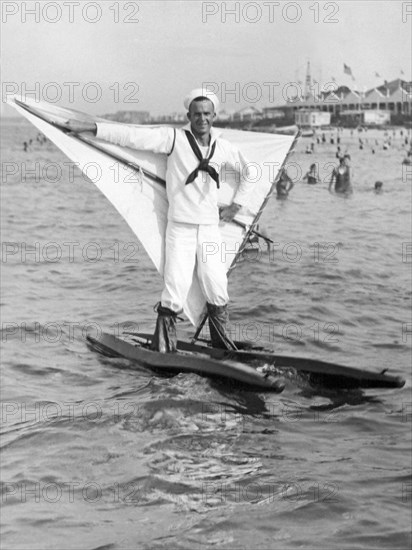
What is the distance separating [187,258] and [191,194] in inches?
26.9

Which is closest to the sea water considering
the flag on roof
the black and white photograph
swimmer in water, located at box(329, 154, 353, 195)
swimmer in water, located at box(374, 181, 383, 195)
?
the black and white photograph

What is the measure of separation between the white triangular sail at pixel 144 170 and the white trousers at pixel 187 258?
164 mm

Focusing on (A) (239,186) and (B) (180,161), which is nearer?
(B) (180,161)

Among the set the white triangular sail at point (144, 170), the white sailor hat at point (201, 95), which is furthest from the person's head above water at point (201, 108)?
the white triangular sail at point (144, 170)

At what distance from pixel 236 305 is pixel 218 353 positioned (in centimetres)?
508

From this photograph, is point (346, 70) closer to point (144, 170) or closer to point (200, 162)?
point (144, 170)

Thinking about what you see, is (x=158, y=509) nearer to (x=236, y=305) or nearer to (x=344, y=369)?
(x=344, y=369)

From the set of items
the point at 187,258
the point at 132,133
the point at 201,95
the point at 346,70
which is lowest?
the point at 187,258

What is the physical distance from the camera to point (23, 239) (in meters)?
24.0

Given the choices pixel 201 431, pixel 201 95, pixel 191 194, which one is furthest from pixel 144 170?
pixel 201 431

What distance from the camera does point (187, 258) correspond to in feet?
32.2

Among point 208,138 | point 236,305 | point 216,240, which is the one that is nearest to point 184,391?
point 216,240

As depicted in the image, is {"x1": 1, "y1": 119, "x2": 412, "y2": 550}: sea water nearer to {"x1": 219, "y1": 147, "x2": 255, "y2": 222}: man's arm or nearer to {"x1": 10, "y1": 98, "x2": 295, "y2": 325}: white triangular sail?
{"x1": 10, "y1": 98, "x2": 295, "y2": 325}: white triangular sail

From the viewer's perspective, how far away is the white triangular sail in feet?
32.6
